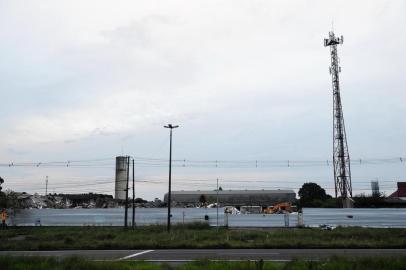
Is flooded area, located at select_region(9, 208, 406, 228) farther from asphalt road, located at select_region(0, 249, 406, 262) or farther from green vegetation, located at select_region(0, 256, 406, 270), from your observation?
green vegetation, located at select_region(0, 256, 406, 270)

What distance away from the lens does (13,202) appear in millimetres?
84375

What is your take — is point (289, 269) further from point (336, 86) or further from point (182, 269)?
point (336, 86)

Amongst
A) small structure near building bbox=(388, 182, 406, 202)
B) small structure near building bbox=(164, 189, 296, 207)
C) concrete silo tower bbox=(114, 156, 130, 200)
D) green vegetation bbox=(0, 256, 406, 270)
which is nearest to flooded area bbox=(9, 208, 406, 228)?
concrete silo tower bbox=(114, 156, 130, 200)

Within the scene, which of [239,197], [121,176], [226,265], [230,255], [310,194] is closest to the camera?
[226,265]

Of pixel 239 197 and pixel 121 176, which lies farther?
pixel 239 197

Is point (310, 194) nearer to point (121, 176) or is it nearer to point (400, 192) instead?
point (400, 192)

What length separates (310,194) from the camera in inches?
6447

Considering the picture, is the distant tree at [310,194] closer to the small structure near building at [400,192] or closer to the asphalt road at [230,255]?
the small structure near building at [400,192]

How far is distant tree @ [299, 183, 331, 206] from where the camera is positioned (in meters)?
161

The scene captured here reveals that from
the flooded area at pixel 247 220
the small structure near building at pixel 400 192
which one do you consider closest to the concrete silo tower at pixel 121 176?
the flooded area at pixel 247 220

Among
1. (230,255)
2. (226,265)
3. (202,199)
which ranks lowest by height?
(230,255)

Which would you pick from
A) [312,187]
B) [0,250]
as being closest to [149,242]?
[0,250]

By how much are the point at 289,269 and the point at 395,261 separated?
154 inches

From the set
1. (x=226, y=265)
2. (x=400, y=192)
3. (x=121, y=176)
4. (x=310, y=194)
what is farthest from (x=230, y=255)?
(x=400, y=192)
